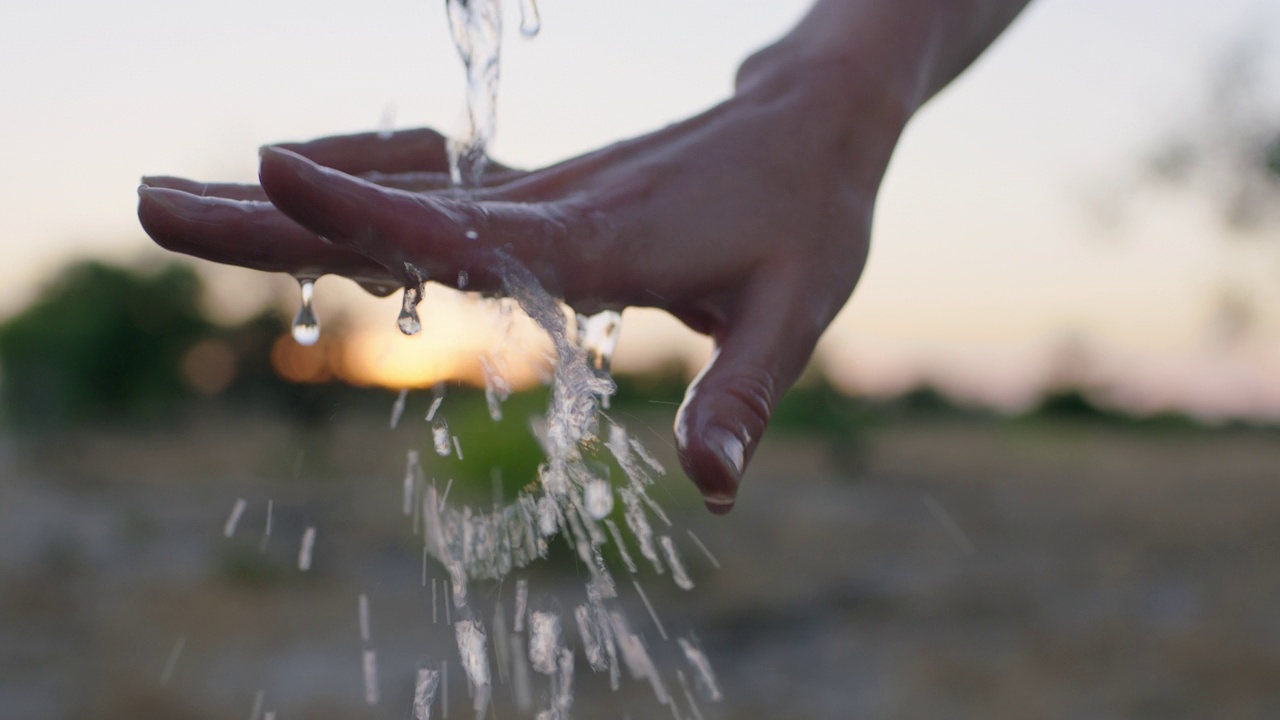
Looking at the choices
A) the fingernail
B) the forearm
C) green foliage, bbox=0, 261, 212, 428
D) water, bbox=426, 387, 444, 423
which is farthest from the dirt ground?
the fingernail

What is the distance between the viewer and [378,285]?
5.70 ft

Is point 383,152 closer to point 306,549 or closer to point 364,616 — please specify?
point 364,616

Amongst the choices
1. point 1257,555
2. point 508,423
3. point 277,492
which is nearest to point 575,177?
point 508,423

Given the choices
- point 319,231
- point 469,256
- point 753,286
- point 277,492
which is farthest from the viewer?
point 277,492

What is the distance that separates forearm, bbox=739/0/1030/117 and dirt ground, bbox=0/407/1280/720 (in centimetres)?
506

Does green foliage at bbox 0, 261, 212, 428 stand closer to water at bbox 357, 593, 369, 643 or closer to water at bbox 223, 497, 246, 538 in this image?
water at bbox 223, 497, 246, 538

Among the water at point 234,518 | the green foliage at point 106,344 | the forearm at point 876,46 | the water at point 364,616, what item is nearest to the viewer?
the forearm at point 876,46

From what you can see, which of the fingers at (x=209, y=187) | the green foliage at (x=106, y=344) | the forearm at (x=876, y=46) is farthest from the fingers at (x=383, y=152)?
the green foliage at (x=106, y=344)

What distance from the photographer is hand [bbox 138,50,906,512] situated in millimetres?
1331

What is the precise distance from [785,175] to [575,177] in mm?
369

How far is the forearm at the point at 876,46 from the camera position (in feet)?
6.35

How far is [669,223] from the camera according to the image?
5.35 ft

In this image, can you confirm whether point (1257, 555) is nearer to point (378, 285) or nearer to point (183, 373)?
point (378, 285)

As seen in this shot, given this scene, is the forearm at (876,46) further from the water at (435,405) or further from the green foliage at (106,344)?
the green foliage at (106,344)
